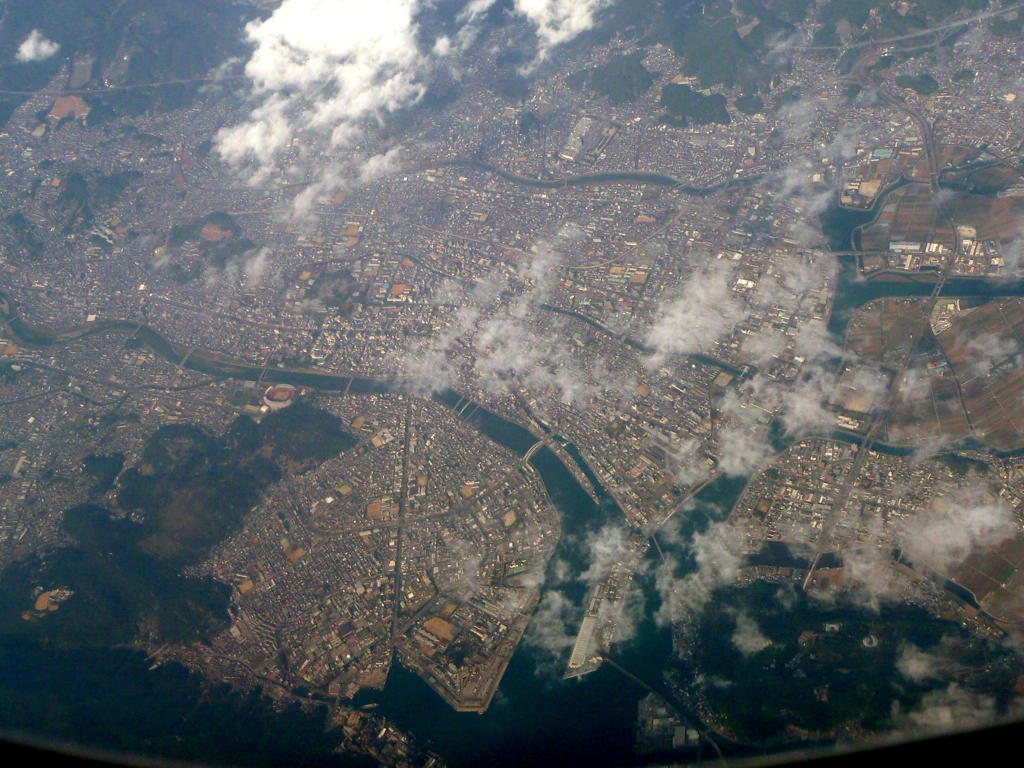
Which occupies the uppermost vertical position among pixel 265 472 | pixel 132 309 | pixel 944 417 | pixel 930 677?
pixel 132 309

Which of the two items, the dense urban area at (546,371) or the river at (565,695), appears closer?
the river at (565,695)

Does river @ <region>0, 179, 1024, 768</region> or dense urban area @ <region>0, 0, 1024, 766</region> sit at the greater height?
dense urban area @ <region>0, 0, 1024, 766</region>

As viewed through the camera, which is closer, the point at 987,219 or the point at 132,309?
the point at 987,219

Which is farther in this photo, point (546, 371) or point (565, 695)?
point (546, 371)

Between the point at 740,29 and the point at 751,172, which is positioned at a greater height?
the point at 740,29

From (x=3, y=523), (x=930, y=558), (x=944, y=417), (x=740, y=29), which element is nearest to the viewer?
(x=930, y=558)

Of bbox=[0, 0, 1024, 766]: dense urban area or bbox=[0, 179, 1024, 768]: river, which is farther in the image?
bbox=[0, 0, 1024, 766]: dense urban area

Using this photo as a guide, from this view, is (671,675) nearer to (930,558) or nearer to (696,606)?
(696,606)

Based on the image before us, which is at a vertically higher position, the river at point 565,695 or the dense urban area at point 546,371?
the dense urban area at point 546,371

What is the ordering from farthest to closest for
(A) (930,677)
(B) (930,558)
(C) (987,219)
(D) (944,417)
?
(C) (987,219), (D) (944,417), (B) (930,558), (A) (930,677)

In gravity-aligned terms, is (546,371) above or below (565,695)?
above

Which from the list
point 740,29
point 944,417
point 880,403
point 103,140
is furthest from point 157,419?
point 740,29
